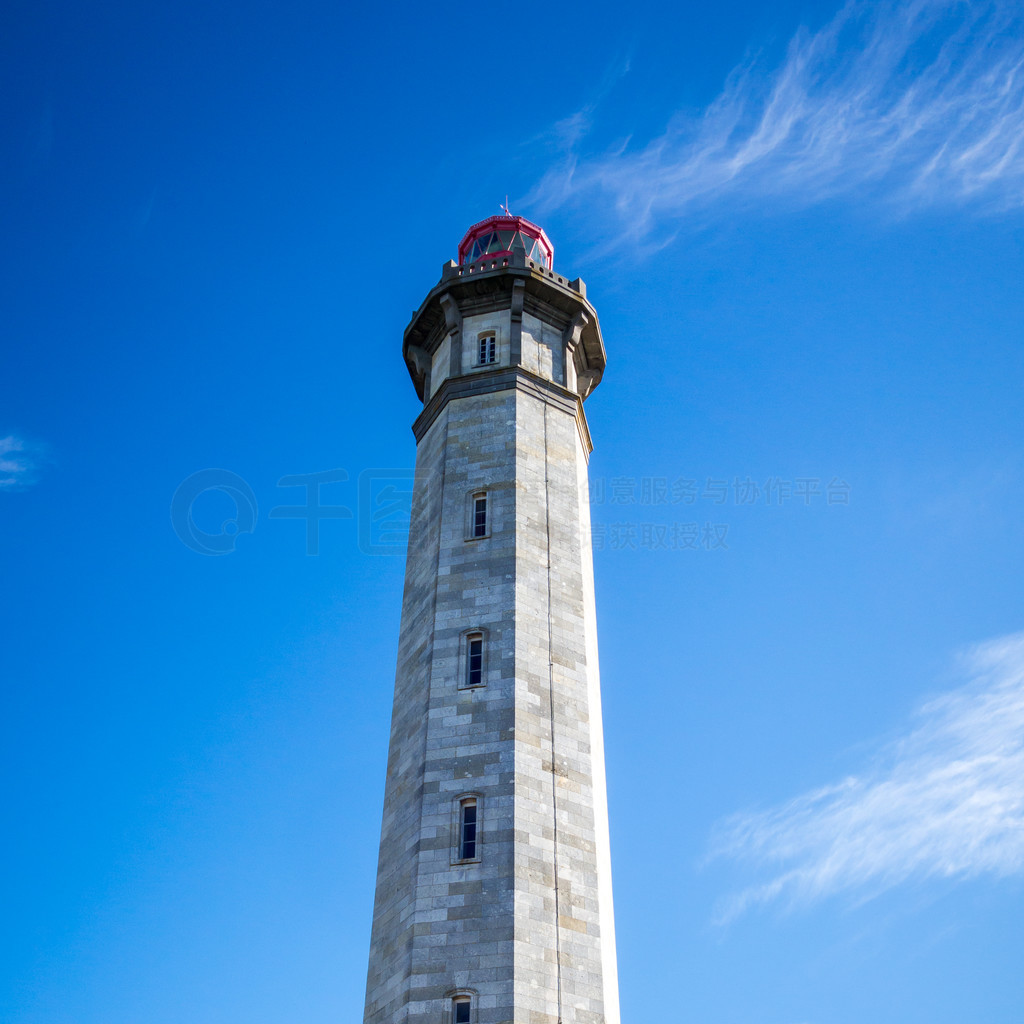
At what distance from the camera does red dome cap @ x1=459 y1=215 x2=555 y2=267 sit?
44.5 metres

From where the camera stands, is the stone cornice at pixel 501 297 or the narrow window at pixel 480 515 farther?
the stone cornice at pixel 501 297

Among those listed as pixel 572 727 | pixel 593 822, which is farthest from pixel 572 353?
pixel 593 822

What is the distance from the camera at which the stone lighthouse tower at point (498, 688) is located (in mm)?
26938

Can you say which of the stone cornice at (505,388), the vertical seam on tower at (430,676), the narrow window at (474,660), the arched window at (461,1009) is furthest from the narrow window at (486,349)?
the arched window at (461,1009)

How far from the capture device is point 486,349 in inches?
1561

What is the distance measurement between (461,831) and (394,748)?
15.0 feet

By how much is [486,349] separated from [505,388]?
2467mm

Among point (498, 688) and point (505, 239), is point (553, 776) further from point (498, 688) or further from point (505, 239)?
point (505, 239)

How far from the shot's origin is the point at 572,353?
40500 millimetres

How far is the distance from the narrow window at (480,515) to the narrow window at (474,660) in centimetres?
383

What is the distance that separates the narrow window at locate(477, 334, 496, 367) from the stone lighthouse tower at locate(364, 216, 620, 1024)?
5 centimetres

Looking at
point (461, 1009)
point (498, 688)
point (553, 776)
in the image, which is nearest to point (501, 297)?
point (498, 688)

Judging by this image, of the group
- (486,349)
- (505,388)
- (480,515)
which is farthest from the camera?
(486,349)

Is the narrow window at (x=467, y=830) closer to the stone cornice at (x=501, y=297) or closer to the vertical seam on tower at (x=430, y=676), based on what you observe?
the vertical seam on tower at (x=430, y=676)
